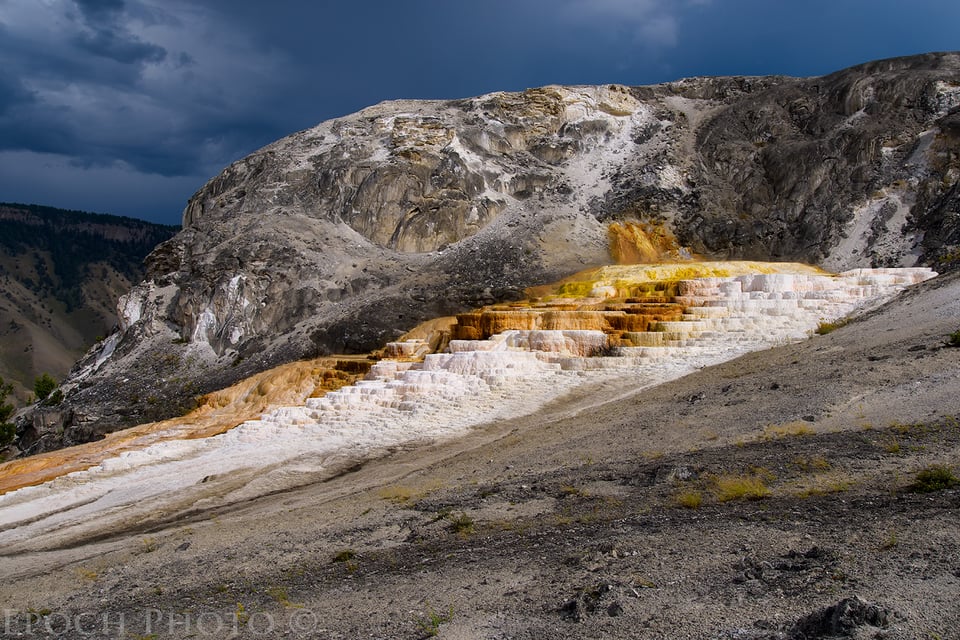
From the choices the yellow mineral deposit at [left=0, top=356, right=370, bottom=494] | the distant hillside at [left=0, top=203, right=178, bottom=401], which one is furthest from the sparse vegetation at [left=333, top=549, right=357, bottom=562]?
the distant hillside at [left=0, top=203, right=178, bottom=401]

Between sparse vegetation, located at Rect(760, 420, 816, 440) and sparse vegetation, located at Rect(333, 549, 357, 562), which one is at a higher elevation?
sparse vegetation, located at Rect(760, 420, 816, 440)

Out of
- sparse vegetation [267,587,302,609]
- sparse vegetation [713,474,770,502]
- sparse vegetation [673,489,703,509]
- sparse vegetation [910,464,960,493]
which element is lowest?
sparse vegetation [267,587,302,609]

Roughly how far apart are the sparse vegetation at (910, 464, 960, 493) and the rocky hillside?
1017 inches

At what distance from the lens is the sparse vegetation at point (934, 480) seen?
Result: 246 inches

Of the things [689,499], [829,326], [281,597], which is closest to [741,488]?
[689,499]

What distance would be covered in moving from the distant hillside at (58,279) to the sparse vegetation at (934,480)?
90.8m

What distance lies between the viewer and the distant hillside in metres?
92.9

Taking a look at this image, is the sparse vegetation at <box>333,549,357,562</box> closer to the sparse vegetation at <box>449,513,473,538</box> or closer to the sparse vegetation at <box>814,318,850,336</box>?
the sparse vegetation at <box>449,513,473,538</box>

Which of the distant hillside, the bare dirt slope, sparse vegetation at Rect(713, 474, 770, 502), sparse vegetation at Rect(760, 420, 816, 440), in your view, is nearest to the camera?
the bare dirt slope

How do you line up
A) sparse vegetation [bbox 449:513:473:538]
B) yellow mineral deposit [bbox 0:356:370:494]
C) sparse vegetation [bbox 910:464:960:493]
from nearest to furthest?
sparse vegetation [bbox 910:464:960:493] < sparse vegetation [bbox 449:513:473:538] < yellow mineral deposit [bbox 0:356:370:494]

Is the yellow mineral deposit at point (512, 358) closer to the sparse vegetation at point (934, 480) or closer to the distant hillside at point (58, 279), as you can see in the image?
the sparse vegetation at point (934, 480)

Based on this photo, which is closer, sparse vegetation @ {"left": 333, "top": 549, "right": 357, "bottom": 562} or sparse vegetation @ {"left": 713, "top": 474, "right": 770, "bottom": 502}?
sparse vegetation @ {"left": 713, "top": 474, "right": 770, "bottom": 502}

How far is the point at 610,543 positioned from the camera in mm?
6609

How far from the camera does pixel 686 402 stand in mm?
13062
